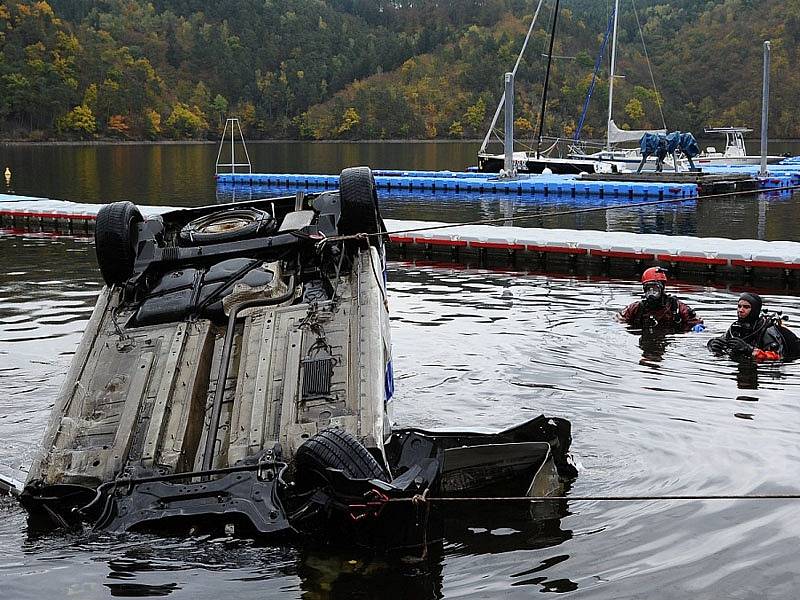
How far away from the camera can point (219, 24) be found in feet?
615

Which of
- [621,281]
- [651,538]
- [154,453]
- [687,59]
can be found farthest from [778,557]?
[687,59]

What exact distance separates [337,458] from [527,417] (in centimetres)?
505

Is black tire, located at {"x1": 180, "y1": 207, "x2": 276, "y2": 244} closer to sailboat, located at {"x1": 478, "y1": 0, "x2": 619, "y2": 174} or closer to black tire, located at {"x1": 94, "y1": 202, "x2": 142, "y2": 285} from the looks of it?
black tire, located at {"x1": 94, "y1": 202, "x2": 142, "y2": 285}

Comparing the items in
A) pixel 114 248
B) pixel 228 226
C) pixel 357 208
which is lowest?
pixel 114 248

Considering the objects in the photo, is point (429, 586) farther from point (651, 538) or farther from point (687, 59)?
point (687, 59)

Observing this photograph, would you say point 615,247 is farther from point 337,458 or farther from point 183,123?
point 183,123

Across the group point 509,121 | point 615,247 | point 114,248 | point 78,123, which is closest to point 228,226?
point 114,248

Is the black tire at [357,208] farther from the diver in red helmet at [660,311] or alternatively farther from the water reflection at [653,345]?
the diver in red helmet at [660,311]

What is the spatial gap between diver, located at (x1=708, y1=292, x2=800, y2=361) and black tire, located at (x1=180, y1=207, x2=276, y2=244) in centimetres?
691

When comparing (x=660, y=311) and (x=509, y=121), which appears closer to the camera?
(x=660, y=311)

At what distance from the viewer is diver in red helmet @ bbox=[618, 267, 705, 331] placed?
16797 millimetres

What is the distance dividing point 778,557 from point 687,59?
157m

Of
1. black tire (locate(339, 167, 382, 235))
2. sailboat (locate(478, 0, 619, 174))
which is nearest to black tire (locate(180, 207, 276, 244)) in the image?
black tire (locate(339, 167, 382, 235))

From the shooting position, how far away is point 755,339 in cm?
1510
